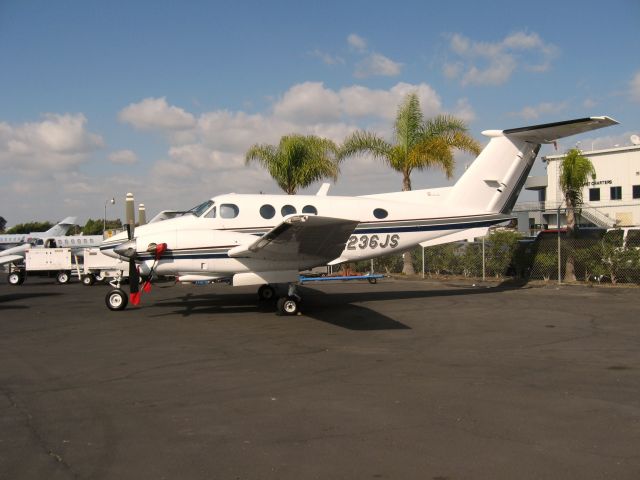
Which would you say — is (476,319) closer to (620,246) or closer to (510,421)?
(510,421)

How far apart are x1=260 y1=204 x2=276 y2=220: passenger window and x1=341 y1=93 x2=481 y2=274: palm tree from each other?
10401 millimetres

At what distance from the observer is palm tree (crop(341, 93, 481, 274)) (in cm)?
2238

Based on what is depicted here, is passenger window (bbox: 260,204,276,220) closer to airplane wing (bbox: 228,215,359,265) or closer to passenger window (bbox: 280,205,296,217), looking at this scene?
passenger window (bbox: 280,205,296,217)

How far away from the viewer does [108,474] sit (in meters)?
4.00

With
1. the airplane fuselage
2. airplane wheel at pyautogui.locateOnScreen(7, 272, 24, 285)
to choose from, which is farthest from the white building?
airplane wheel at pyautogui.locateOnScreen(7, 272, 24, 285)

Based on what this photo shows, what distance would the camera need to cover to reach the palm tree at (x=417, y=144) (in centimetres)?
2238

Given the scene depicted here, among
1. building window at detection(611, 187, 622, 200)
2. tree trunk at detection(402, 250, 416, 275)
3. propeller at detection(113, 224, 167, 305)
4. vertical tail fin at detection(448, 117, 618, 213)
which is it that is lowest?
tree trunk at detection(402, 250, 416, 275)

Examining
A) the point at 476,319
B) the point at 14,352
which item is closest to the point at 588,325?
the point at 476,319

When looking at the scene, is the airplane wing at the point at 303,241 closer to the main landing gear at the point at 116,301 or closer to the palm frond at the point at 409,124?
the main landing gear at the point at 116,301

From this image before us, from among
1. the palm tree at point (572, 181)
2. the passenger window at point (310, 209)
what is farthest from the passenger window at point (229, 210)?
the palm tree at point (572, 181)

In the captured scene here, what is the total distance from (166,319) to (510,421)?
8670 mm

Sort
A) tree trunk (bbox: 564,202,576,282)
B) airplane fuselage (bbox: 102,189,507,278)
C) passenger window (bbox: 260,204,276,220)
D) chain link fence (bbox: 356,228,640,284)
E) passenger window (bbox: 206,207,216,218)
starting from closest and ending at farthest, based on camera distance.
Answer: airplane fuselage (bbox: 102,189,507,278) → passenger window (bbox: 206,207,216,218) → passenger window (bbox: 260,204,276,220) → chain link fence (bbox: 356,228,640,284) → tree trunk (bbox: 564,202,576,282)

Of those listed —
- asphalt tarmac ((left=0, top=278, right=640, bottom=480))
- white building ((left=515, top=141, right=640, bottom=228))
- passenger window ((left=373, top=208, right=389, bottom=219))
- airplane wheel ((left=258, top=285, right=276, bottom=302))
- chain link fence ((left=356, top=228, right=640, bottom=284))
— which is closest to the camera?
asphalt tarmac ((left=0, top=278, right=640, bottom=480))

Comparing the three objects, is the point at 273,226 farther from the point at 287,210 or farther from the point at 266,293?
the point at 266,293
